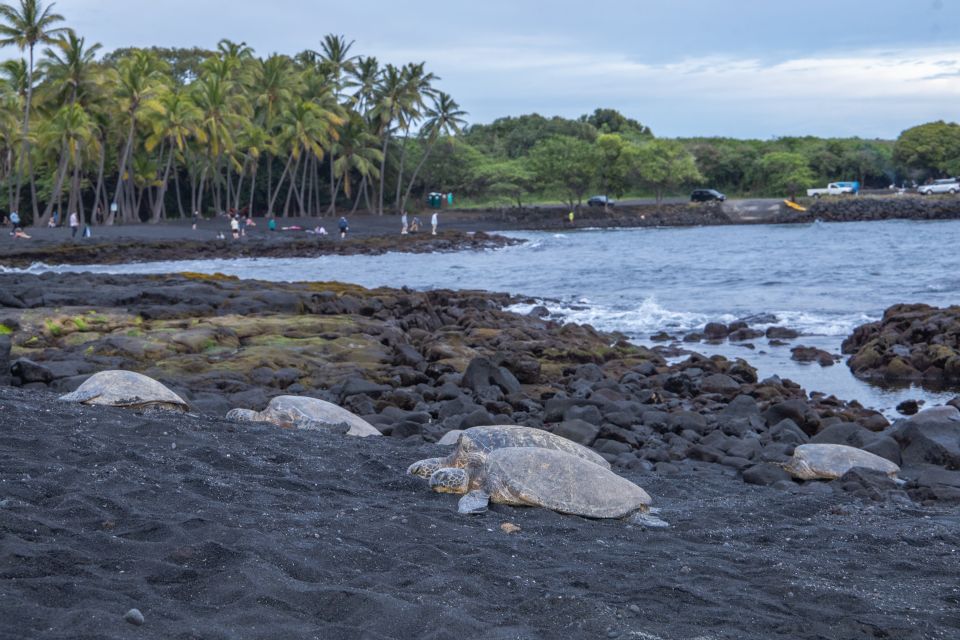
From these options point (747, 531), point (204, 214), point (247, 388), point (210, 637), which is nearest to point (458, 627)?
point (210, 637)

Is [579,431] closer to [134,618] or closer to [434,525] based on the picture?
[434,525]

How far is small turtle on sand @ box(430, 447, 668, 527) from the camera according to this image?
6035mm

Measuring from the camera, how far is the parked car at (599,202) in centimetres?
8119

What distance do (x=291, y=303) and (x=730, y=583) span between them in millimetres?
15023

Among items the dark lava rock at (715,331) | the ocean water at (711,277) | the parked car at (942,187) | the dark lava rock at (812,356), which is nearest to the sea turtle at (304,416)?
the ocean water at (711,277)

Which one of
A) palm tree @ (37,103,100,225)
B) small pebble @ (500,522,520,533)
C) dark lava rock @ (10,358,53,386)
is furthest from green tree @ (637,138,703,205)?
small pebble @ (500,522,520,533)

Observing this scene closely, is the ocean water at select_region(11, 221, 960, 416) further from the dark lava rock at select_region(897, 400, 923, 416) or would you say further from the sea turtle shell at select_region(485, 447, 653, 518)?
the sea turtle shell at select_region(485, 447, 653, 518)

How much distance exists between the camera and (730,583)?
4754 millimetres

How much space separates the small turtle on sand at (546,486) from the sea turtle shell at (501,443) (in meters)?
0.24

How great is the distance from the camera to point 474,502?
5.92 metres

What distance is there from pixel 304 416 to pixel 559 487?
3344mm

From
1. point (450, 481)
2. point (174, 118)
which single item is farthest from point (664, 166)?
point (450, 481)

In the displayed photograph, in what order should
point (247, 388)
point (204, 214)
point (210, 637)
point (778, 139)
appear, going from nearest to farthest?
point (210, 637) < point (247, 388) < point (204, 214) < point (778, 139)

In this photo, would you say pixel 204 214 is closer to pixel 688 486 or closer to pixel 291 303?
pixel 291 303
